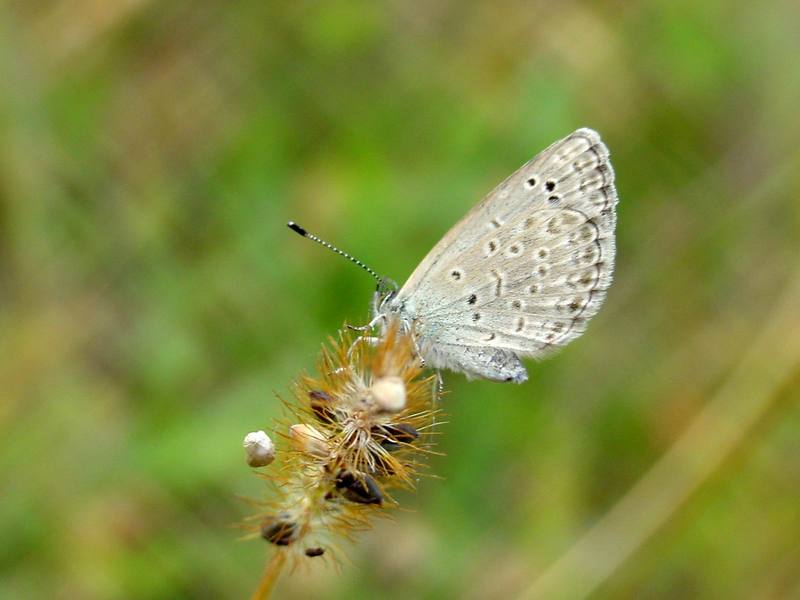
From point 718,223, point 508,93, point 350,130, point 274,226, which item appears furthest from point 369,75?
point 718,223

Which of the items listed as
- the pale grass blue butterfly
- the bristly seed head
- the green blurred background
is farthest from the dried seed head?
the green blurred background

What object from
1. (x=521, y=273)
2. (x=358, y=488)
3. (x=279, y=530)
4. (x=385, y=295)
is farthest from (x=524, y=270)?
(x=279, y=530)

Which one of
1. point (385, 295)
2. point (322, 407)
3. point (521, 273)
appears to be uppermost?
point (385, 295)

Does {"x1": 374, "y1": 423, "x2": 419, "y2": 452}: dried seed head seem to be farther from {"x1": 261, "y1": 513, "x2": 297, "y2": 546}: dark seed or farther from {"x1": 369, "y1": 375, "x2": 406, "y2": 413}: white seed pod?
{"x1": 261, "y1": 513, "x2": 297, "y2": 546}: dark seed

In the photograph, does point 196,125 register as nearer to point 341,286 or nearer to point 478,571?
point 341,286

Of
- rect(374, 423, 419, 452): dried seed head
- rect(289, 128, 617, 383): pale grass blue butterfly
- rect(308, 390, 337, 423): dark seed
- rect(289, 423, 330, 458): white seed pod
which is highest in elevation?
rect(289, 128, 617, 383): pale grass blue butterfly

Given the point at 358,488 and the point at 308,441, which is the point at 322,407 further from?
the point at 358,488

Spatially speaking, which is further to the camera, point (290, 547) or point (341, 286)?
point (341, 286)

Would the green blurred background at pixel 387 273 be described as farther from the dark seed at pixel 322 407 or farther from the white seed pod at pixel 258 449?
the white seed pod at pixel 258 449
